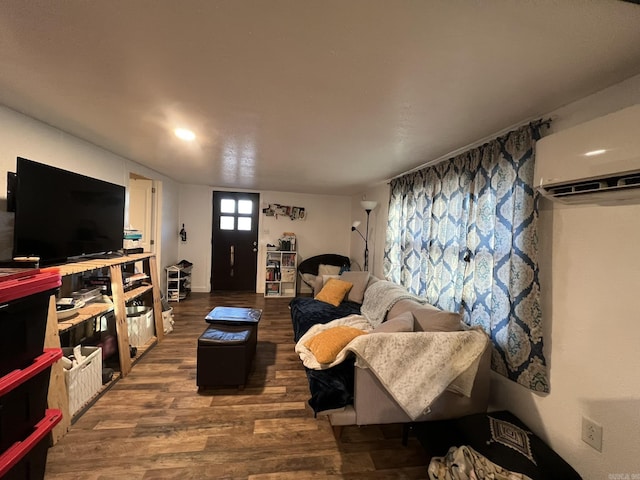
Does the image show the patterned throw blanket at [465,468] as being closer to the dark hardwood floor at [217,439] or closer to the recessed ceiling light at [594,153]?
the dark hardwood floor at [217,439]

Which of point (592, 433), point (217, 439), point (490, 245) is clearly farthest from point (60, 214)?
point (592, 433)

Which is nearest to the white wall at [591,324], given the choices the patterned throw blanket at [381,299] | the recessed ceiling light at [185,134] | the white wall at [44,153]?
the patterned throw blanket at [381,299]

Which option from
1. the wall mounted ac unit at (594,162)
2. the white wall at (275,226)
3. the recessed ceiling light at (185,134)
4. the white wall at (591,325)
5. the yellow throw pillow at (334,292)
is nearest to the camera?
the wall mounted ac unit at (594,162)

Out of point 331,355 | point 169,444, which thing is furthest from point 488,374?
point 169,444

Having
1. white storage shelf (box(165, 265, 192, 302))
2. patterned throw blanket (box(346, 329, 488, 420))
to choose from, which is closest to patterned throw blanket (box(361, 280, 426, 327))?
patterned throw blanket (box(346, 329, 488, 420))

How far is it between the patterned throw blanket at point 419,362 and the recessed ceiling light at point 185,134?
6.66ft

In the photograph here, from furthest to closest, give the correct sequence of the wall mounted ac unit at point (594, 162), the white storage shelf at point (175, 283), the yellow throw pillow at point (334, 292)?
the white storage shelf at point (175, 283), the yellow throw pillow at point (334, 292), the wall mounted ac unit at point (594, 162)

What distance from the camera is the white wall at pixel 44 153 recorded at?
5.77 ft

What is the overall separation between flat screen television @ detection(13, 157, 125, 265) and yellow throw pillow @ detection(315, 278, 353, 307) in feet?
7.86

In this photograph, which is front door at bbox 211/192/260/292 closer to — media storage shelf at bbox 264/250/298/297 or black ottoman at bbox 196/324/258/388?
media storage shelf at bbox 264/250/298/297

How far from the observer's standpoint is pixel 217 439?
1.63 meters

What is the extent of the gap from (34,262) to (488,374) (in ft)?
9.37

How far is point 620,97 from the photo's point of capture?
48.2 inches

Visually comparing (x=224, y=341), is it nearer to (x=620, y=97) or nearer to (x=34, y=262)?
(x=34, y=262)
